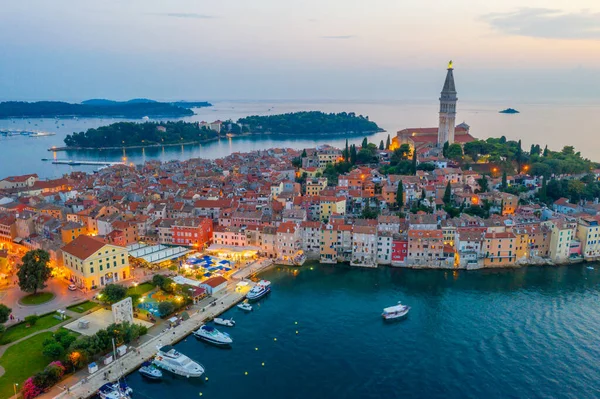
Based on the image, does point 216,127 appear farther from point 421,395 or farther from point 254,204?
point 421,395

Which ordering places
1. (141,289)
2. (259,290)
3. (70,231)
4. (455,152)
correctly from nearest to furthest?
(141,289), (259,290), (70,231), (455,152)

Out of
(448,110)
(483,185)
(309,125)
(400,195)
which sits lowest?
(400,195)

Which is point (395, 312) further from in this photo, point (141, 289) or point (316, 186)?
point (316, 186)

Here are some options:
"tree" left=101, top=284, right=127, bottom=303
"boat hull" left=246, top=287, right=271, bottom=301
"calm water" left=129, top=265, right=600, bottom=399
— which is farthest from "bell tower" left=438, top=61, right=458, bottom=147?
"tree" left=101, top=284, right=127, bottom=303

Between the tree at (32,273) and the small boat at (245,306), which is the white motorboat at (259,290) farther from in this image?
the tree at (32,273)

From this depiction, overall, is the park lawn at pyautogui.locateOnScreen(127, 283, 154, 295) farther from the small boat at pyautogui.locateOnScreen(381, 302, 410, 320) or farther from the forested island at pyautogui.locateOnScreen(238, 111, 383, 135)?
the forested island at pyautogui.locateOnScreen(238, 111, 383, 135)

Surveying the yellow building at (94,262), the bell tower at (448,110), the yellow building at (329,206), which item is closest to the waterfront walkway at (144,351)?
the yellow building at (94,262)

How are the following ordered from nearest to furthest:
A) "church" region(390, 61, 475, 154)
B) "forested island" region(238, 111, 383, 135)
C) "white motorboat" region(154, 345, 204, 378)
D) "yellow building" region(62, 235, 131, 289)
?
1. "white motorboat" region(154, 345, 204, 378)
2. "yellow building" region(62, 235, 131, 289)
3. "church" region(390, 61, 475, 154)
4. "forested island" region(238, 111, 383, 135)

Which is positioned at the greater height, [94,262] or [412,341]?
[94,262]

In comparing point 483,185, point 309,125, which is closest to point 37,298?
point 483,185
